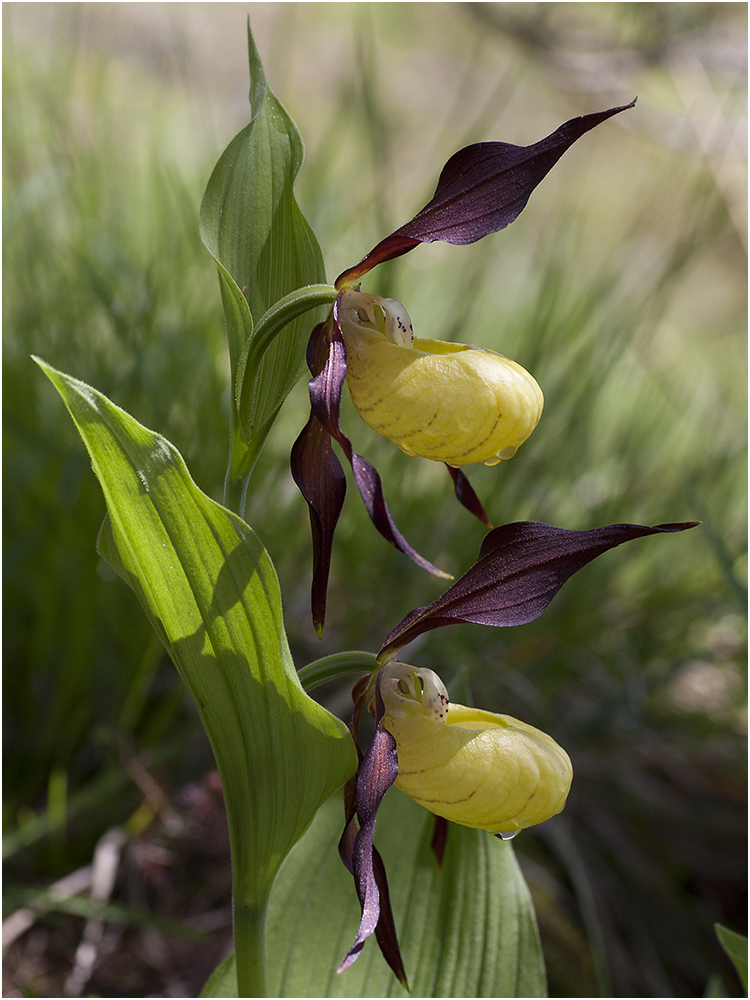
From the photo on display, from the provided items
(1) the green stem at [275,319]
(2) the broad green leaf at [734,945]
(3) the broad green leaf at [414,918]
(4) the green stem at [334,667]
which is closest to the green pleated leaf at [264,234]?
(1) the green stem at [275,319]

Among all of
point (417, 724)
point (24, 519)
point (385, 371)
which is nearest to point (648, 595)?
point (417, 724)

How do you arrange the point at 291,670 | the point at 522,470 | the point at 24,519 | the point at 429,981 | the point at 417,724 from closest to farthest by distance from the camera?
the point at 291,670 < the point at 417,724 < the point at 429,981 < the point at 24,519 < the point at 522,470

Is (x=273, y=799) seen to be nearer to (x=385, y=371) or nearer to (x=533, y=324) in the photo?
(x=385, y=371)

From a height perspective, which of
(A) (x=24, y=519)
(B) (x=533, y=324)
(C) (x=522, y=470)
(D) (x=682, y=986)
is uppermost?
(B) (x=533, y=324)

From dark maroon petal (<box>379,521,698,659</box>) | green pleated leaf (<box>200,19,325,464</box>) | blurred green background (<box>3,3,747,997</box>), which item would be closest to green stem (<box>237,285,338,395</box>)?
green pleated leaf (<box>200,19,325,464</box>)

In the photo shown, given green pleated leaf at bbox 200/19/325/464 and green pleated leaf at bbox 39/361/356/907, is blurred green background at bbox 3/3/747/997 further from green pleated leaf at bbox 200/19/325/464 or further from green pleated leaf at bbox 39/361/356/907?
green pleated leaf at bbox 200/19/325/464

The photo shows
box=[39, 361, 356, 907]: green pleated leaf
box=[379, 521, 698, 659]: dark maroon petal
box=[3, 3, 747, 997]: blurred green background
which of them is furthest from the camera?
box=[3, 3, 747, 997]: blurred green background

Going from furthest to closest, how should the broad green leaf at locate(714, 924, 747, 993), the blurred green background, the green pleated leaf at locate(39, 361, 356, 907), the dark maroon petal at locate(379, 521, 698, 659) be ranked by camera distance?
the blurred green background
the broad green leaf at locate(714, 924, 747, 993)
the dark maroon petal at locate(379, 521, 698, 659)
the green pleated leaf at locate(39, 361, 356, 907)

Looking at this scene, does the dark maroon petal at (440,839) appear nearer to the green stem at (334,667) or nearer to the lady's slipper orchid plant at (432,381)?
the green stem at (334,667)
